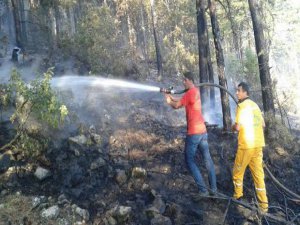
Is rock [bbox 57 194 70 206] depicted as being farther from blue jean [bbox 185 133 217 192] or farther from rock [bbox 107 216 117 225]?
blue jean [bbox 185 133 217 192]

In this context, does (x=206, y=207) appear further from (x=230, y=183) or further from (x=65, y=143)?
(x=65, y=143)

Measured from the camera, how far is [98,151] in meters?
7.78

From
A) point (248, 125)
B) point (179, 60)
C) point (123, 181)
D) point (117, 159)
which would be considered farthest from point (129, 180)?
point (179, 60)

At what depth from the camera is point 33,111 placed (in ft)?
23.2

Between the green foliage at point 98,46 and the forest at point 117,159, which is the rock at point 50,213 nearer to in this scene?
the forest at point 117,159

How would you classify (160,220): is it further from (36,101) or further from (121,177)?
(36,101)

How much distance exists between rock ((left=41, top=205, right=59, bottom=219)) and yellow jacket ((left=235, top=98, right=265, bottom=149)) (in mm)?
3441

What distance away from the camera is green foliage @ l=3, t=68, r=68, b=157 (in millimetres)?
6758

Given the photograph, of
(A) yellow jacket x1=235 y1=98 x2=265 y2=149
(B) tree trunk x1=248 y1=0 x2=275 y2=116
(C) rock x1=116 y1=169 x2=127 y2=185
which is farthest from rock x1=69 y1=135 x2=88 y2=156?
(B) tree trunk x1=248 y1=0 x2=275 y2=116

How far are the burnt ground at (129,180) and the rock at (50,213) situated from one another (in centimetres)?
6

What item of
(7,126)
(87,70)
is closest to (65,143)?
(7,126)

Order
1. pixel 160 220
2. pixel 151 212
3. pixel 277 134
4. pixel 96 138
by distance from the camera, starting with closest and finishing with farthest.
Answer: pixel 160 220 < pixel 151 212 < pixel 96 138 < pixel 277 134

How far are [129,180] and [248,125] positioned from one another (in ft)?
8.39

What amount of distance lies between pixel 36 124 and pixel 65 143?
774 millimetres
